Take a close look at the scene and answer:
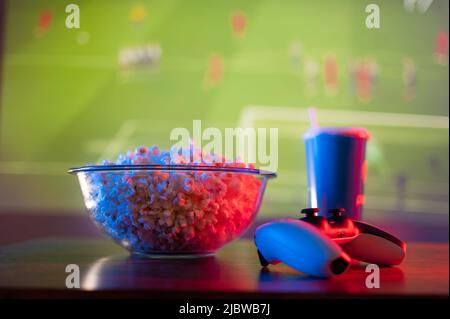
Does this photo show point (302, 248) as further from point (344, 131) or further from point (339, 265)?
point (344, 131)

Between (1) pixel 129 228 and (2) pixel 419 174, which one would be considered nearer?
(1) pixel 129 228

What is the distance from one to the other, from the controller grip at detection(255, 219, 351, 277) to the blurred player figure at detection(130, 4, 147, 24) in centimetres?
213

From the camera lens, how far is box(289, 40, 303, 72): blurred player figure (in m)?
2.56

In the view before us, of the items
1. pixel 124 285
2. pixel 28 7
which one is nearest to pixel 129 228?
pixel 124 285

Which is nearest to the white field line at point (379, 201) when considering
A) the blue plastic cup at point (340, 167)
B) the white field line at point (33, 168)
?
the white field line at point (33, 168)

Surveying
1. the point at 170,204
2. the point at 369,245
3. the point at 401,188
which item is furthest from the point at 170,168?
the point at 401,188

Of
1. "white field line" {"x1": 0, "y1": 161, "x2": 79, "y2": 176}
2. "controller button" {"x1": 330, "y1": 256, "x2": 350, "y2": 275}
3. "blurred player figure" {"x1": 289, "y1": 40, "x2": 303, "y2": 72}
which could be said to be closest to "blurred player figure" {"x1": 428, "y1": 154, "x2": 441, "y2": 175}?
"blurred player figure" {"x1": 289, "y1": 40, "x2": 303, "y2": 72}

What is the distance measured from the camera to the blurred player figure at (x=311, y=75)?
8.34 ft

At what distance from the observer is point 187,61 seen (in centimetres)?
253

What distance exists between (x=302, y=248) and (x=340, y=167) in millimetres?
306

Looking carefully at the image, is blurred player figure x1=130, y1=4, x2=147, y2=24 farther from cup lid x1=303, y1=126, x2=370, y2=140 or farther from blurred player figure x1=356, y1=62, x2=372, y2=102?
cup lid x1=303, y1=126, x2=370, y2=140
